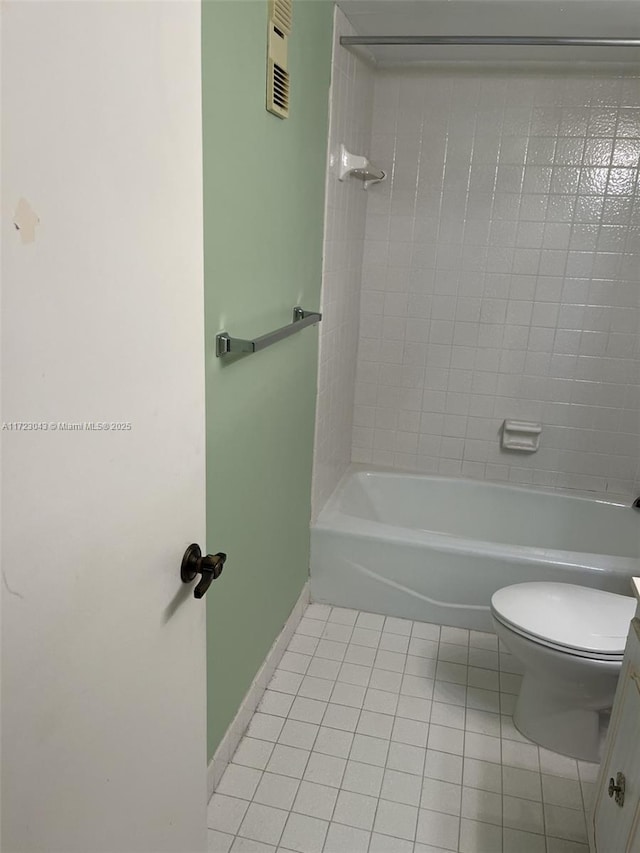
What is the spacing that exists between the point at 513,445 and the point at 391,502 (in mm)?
598

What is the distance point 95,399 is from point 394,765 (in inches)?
60.3

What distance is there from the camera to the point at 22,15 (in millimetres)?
542

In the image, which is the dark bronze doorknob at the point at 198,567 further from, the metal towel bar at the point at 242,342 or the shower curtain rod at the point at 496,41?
the shower curtain rod at the point at 496,41

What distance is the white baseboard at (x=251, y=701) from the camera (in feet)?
5.64

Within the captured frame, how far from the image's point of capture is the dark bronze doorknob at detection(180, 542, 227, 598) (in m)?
1.00

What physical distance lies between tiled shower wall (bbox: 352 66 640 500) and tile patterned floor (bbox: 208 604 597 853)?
3.44ft

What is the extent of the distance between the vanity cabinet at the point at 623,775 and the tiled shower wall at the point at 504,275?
5.43 feet

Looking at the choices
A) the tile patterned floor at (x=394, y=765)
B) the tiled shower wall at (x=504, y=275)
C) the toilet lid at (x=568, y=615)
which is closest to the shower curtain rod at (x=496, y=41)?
Result: the tiled shower wall at (x=504, y=275)

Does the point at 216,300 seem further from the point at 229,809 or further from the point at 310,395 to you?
the point at 229,809

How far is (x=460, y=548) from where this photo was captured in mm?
2422

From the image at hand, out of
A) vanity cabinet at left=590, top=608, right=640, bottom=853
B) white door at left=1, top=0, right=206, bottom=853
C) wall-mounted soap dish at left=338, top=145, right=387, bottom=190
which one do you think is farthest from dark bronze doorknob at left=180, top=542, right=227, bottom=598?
wall-mounted soap dish at left=338, top=145, right=387, bottom=190

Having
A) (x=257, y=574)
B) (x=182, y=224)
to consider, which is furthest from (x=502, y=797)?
(x=182, y=224)

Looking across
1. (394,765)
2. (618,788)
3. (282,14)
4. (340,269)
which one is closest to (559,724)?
(394,765)

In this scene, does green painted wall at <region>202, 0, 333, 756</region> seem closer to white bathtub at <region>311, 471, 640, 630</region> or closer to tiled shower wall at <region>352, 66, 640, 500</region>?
white bathtub at <region>311, 471, 640, 630</region>
